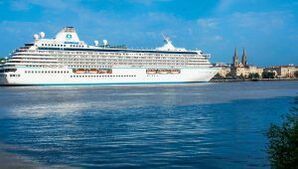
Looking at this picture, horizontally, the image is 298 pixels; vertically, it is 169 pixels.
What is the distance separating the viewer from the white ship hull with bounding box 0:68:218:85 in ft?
266

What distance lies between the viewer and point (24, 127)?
72.2 feet

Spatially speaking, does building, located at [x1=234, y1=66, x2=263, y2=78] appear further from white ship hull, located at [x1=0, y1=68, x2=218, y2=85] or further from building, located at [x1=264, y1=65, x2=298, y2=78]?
white ship hull, located at [x1=0, y1=68, x2=218, y2=85]

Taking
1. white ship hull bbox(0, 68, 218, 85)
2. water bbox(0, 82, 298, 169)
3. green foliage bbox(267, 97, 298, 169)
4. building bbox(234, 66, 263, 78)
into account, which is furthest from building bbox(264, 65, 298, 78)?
green foliage bbox(267, 97, 298, 169)

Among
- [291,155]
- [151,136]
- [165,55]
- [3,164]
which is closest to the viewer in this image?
[291,155]

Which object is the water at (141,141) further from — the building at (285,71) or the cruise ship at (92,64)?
the building at (285,71)

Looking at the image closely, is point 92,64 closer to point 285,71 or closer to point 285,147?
point 285,147

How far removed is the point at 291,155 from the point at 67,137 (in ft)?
37.3

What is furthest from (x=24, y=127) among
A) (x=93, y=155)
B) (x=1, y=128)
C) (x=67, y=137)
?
(x=93, y=155)

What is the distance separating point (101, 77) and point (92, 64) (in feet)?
9.21

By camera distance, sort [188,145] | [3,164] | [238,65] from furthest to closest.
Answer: [238,65] < [188,145] < [3,164]

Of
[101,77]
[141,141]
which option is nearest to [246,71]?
[101,77]

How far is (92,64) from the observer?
285 feet

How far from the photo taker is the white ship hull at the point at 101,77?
3189 inches

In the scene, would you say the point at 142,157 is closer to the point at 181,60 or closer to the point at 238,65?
the point at 181,60
